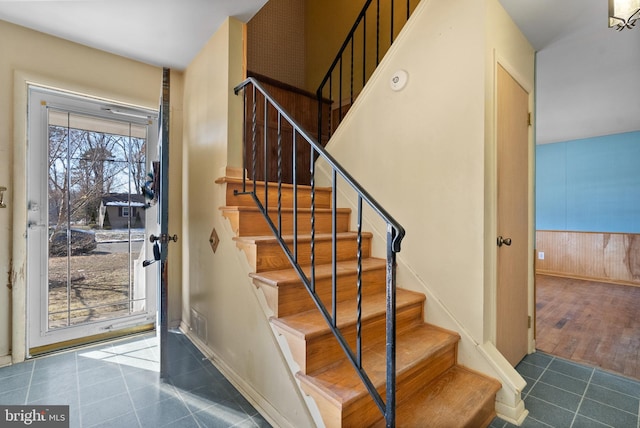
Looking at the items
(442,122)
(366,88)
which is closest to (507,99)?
(442,122)

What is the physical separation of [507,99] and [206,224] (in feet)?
7.70

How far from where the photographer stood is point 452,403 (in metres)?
1.49

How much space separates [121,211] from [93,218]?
0.21m

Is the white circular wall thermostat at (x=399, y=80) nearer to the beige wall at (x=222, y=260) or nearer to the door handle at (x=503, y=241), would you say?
the beige wall at (x=222, y=260)

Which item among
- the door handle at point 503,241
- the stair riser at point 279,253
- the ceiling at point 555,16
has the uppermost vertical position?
the ceiling at point 555,16

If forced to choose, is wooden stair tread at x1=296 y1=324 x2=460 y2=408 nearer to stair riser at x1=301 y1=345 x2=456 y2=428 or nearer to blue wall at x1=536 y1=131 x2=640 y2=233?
stair riser at x1=301 y1=345 x2=456 y2=428

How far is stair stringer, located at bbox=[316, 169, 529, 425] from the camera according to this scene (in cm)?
162

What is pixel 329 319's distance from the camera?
1309 millimetres

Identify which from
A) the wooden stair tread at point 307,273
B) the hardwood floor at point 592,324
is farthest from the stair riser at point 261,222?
the hardwood floor at point 592,324

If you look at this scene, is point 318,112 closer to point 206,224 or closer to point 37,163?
point 206,224

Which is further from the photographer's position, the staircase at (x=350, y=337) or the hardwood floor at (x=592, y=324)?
the hardwood floor at (x=592, y=324)

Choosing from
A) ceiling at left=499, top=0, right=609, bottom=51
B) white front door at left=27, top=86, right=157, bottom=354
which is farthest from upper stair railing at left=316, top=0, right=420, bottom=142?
white front door at left=27, top=86, right=157, bottom=354

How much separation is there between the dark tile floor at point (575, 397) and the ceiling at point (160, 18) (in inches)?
94.8

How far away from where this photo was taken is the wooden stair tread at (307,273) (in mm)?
1574
